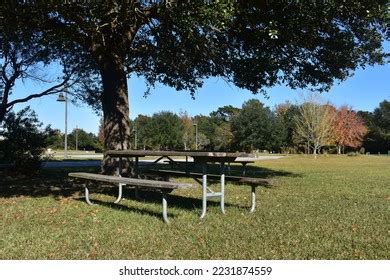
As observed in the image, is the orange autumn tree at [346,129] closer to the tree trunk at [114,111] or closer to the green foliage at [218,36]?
the green foliage at [218,36]

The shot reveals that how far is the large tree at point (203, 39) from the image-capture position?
922 cm

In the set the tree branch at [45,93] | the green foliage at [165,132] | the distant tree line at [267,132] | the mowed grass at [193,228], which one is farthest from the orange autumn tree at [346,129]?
the mowed grass at [193,228]

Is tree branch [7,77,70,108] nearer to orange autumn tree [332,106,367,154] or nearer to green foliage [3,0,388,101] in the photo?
green foliage [3,0,388,101]

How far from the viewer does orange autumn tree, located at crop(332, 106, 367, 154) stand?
70062 mm

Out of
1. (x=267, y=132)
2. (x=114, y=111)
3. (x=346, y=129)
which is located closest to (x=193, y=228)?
(x=114, y=111)

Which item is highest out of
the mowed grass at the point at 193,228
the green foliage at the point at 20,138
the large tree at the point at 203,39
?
the large tree at the point at 203,39

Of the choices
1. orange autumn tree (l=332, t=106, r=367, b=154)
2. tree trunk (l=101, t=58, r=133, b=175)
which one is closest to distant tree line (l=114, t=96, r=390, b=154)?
orange autumn tree (l=332, t=106, r=367, b=154)

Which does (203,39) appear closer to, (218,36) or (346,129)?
(218,36)

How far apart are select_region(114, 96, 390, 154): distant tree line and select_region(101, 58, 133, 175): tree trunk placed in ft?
163

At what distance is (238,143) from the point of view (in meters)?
82.1

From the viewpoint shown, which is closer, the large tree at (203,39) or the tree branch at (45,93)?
the large tree at (203,39)

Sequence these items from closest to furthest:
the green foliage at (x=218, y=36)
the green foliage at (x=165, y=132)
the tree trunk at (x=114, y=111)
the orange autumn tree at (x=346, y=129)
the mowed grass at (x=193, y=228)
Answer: the mowed grass at (x=193, y=228), the green foliage at (x=218, y=36), the tree trunk at (x=114, y=111), the orange autumn tree at (x=346, y=129), the green foliage at (x=165, y=132)

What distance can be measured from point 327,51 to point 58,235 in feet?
→ 35.9
